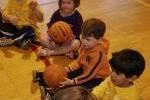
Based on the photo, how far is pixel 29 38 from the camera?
7.78 feet

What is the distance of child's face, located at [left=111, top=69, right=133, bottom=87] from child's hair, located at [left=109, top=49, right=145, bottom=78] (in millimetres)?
19

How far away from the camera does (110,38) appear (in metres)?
2.55

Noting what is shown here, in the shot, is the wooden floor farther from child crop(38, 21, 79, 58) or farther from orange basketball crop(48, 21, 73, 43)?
orange basketball crop(48, 21, 73, 43)

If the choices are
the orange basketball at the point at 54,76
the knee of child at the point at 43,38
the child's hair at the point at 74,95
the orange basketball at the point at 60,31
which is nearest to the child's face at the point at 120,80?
the child's hair at the point at 74,95

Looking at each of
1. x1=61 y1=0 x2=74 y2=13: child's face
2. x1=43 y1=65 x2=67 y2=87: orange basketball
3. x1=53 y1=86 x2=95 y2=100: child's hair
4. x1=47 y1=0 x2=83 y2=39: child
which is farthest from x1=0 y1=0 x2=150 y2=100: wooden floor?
x1=53 y1=86 x2=95 y2=100: child's hair

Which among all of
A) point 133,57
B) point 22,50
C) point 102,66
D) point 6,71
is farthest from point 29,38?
point 133,57

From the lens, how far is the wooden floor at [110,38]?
197 centimetres

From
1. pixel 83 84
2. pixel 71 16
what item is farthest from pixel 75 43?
→ pixel 83 84

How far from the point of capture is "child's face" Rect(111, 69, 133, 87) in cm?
148

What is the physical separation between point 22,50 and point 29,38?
0.11 metres

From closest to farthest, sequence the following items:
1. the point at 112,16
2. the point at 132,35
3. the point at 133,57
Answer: the point at 133,57 < the point at 132,35 < the point at 112,16

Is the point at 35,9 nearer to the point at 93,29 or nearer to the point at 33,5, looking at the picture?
the point at 33,5

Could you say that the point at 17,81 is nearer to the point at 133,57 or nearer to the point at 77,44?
the point at 77,44

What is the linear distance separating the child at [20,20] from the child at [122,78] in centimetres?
103
